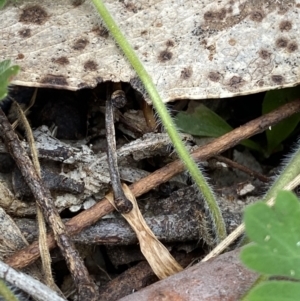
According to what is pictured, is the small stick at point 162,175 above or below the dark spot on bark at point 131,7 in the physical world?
below

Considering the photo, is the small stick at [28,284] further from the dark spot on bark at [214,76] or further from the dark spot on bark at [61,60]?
the dark spot on bark at [214,76]

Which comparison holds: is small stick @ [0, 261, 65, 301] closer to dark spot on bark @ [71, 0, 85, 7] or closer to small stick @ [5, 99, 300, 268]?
small stick @ [5, 99, 300, 268]

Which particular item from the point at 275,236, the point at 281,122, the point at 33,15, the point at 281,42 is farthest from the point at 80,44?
the point at 275,236

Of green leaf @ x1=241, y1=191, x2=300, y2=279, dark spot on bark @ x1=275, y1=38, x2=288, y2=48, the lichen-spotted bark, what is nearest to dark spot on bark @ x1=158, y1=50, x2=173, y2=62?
the lichen-spotted bark

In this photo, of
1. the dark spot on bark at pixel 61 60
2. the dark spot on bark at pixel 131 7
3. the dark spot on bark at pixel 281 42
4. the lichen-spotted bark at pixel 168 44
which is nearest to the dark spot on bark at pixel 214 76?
the lichen-spotted bark at pixel 168 44

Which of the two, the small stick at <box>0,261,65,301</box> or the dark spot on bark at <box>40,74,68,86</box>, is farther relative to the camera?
the dark spot on bark at <box>40,74,68,86</box>

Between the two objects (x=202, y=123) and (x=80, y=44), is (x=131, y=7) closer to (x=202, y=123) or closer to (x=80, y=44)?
(x=80, y=44)

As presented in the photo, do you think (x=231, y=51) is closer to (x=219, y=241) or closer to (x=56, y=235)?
(x=219, y=241)
